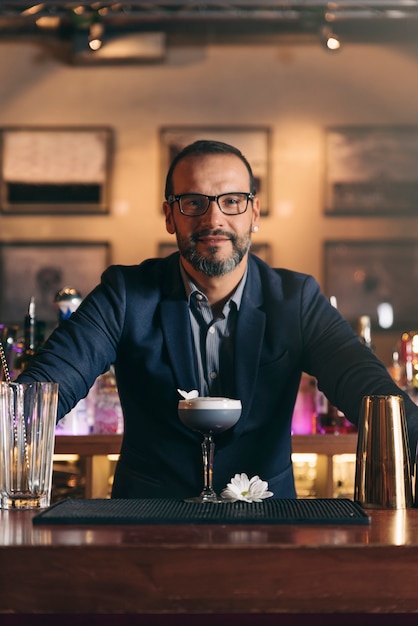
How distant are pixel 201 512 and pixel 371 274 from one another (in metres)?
3.69

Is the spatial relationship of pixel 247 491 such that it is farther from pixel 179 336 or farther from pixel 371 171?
pixel 371 171

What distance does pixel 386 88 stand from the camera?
4.98 meters

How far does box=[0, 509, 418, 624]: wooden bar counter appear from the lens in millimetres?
1099

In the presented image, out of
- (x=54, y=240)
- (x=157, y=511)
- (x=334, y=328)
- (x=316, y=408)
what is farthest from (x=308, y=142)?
(x=157, y=511)

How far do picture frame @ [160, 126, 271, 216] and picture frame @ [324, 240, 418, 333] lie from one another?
46cm

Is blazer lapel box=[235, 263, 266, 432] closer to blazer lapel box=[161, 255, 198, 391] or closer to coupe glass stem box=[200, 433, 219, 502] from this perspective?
blazer lapel box=[161, 255, 198, 391]

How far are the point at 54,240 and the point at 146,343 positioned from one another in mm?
2865

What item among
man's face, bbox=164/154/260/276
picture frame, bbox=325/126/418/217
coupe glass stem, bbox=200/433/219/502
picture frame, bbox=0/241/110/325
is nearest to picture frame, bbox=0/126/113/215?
picture frame, bbox=0/241/110/325

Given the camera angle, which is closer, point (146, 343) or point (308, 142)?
point (146, 343)

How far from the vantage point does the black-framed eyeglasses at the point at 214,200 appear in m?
2.17

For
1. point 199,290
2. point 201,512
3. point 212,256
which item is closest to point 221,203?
point 212,256

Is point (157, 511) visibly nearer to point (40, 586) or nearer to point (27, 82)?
point (40, 586)

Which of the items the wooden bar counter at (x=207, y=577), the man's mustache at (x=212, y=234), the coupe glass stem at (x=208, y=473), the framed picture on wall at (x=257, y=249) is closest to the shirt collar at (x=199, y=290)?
the man's mustache at (x=212, y=234)

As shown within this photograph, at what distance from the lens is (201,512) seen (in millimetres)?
1342
